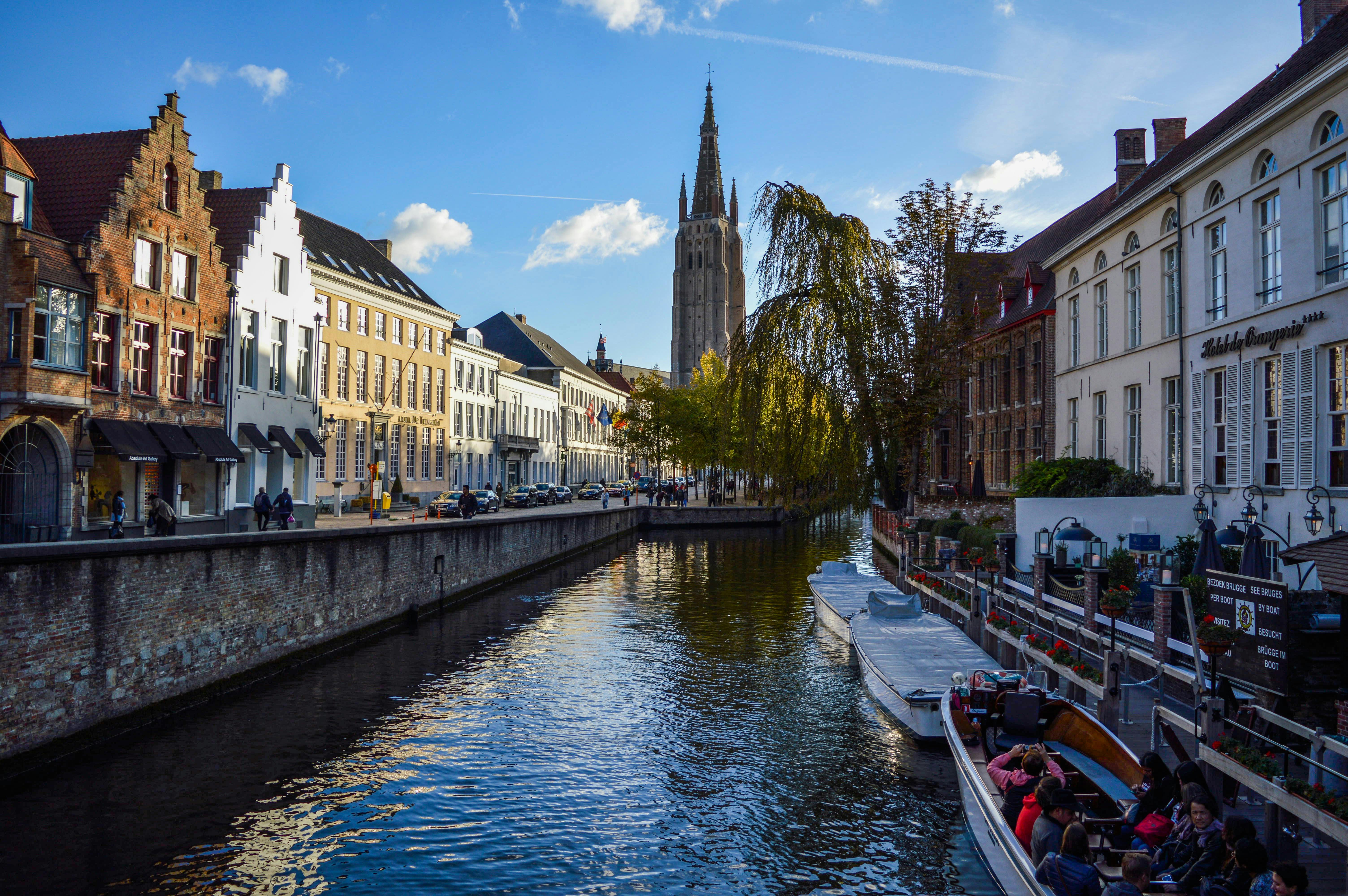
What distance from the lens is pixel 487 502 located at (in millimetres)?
48750

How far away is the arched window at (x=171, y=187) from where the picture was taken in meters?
26.4

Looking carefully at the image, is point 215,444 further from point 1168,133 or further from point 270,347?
point 1168,133

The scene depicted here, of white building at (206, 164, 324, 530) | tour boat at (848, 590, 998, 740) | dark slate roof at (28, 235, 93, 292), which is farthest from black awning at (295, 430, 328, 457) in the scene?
tour boat at (848, 590, 998, 740)

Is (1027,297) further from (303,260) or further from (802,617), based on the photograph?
(303,260)

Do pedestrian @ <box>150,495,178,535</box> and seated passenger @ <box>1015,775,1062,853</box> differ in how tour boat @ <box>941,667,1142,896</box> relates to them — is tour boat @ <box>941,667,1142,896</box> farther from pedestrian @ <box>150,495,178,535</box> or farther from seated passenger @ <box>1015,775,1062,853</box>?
pedestrian @ <box>150,495,178,535</box>

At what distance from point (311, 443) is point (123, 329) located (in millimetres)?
11182

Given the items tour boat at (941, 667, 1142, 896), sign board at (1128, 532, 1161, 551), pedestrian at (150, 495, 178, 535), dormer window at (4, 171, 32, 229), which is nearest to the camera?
tour boat at (941, 667, 1142, 896)

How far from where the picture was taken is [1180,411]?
2439cm

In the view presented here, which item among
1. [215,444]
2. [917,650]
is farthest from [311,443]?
[917,650]

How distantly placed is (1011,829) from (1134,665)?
284 inches

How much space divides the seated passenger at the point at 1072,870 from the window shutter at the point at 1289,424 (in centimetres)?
1484

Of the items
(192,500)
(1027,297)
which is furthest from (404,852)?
(1027,297)

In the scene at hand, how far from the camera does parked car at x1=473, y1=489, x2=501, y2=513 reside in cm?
4794

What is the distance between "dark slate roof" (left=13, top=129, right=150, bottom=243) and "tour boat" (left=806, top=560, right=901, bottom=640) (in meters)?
21.6
